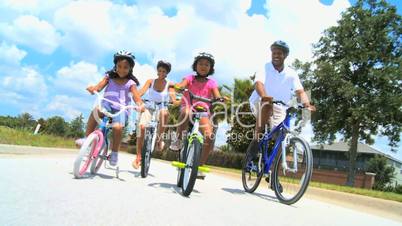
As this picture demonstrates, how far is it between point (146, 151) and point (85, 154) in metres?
2.08

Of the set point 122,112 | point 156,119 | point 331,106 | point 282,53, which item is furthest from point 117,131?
point 331,106

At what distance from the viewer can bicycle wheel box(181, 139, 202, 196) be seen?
17.7 ft

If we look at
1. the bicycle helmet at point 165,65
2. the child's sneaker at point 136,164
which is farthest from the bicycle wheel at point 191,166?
the bicycle helmet at point 165,65

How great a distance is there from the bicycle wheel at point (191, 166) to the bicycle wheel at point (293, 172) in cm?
142

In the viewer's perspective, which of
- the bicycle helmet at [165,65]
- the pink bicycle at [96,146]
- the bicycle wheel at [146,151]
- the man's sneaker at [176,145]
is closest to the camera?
the pink bicycle at [96,146]

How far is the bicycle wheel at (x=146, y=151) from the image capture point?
7774 mm

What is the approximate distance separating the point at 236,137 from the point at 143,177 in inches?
1629

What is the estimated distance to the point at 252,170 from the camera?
7.25m

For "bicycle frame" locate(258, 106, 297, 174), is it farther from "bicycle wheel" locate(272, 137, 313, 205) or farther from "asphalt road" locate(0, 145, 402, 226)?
"asphalt road" locate(0, 145, 402, 226)

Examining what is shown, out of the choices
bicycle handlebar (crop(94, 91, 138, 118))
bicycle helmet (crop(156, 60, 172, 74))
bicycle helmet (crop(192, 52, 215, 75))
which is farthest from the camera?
bicycle helmet (crop(156, 60, 172, 74))

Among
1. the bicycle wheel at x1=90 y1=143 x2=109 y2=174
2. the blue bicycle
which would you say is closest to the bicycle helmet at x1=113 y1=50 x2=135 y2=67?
the bicycle wheel at x1=90 y1=143 x2=109 y2=174

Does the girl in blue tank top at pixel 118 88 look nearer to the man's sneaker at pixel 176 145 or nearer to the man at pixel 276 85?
the man's sneaker at pixel 176 145

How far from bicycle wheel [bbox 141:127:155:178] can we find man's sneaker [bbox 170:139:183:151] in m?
1.04

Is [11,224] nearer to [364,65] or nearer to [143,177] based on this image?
[143,177]
